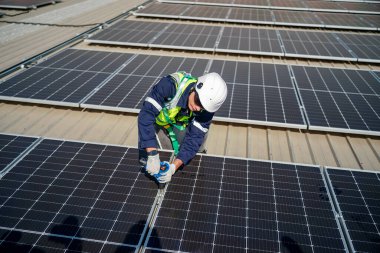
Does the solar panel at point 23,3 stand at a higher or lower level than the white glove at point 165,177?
higher

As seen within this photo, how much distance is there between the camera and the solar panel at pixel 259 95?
7391mm

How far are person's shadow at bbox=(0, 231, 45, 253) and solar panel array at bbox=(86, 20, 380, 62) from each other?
971cm

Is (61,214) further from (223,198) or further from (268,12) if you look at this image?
(268,12)

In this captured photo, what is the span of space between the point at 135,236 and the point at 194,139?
215cm

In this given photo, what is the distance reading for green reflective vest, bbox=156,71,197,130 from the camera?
5.59 metres

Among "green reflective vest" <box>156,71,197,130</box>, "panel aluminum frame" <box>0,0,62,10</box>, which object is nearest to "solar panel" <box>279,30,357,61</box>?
"green reflective vest" <box>156,71,197,130</box>

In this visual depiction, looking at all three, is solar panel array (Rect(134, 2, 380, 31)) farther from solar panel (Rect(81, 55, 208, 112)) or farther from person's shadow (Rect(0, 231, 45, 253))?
person's shadow (Rect(0, 231, 45, 253))

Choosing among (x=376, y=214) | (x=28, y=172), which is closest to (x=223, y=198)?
(x=376, y=214)

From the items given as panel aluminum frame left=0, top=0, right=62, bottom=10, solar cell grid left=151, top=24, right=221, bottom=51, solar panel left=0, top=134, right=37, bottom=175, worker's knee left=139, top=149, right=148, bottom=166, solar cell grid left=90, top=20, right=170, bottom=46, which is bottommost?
worker's knee left=139, top=149, right=148, bottom=166

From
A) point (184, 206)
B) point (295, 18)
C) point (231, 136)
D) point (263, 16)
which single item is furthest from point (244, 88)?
point (295, 18)

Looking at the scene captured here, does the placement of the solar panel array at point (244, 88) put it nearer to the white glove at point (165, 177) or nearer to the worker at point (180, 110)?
the worker at point (180, 110)

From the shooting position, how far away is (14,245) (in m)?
4.00

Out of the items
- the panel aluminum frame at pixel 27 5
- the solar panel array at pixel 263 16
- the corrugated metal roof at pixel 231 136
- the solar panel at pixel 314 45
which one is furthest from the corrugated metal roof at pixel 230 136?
the panel aluminum frame at pixel 27 5

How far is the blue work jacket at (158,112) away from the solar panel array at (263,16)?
39.4 ft
